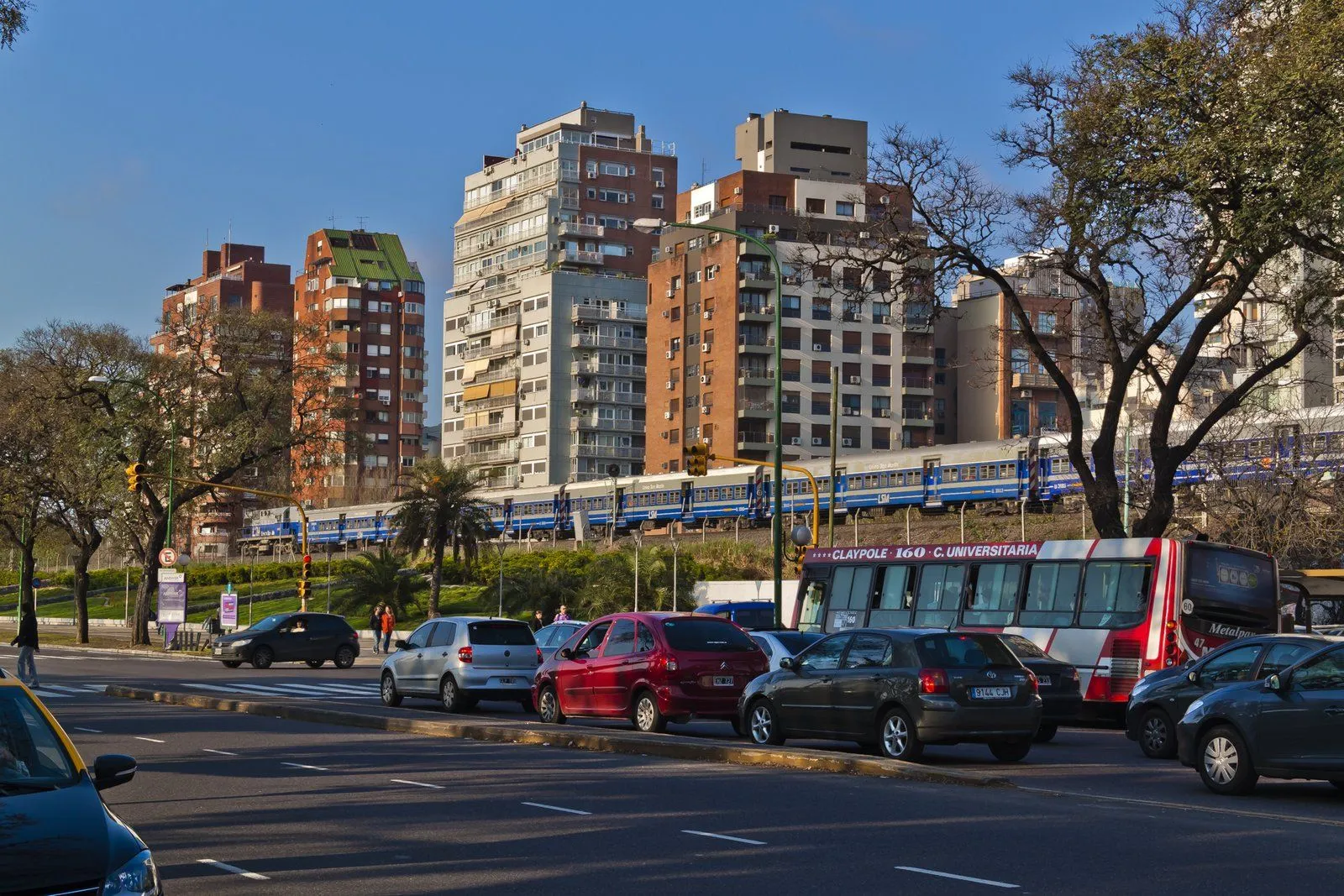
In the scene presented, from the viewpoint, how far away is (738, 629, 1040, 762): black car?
690 inches

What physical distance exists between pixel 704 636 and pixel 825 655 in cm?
281

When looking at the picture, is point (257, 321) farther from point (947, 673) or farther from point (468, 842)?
point (468, 842)

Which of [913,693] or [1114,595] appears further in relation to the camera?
[1114,595]

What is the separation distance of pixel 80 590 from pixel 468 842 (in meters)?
60.1

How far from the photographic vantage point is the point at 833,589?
105 ft

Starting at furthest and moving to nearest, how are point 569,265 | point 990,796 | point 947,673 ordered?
point 569,265 → point 947,673 → point 990,796

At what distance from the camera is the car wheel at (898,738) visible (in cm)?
1769

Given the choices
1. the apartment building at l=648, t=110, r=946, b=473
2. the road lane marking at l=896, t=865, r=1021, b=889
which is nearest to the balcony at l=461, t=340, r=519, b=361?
the apartment building at l=648, t=110, r=946, b=473

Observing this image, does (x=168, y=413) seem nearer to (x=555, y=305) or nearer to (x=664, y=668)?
(x=664, y=668)

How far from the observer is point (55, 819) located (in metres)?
7.06

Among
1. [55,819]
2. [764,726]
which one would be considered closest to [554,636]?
[764,726]

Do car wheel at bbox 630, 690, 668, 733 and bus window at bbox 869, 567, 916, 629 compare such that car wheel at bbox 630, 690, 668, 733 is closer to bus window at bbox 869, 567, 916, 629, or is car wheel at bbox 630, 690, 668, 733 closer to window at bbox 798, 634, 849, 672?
window at bbox 798, 634, 849, 672

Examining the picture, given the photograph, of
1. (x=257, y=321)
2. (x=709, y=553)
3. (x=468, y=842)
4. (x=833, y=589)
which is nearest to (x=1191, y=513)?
(x=709, y=553)

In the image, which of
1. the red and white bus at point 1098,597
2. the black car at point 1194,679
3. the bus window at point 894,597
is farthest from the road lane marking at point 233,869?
the bus window at point 894,597
